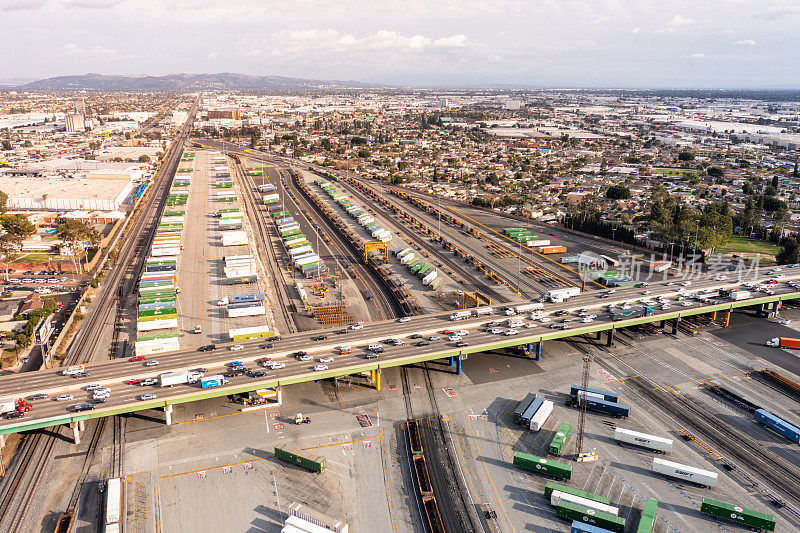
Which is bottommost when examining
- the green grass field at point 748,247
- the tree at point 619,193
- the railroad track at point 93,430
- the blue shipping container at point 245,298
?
the railroad track at point 93,430

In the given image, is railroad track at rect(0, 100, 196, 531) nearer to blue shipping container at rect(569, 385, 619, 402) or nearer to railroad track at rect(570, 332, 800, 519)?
blue shipping container at rect(569, 385, 619, 402)

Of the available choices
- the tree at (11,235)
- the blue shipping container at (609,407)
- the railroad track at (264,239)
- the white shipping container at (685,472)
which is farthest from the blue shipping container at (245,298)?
the white shipping container at (685,472)

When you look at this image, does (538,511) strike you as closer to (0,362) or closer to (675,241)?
(0,362)

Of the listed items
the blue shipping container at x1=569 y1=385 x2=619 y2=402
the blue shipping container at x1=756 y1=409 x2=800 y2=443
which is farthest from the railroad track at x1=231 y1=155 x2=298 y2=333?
the blue shipping container at x1=756 y1=409 x2=800 y2=443

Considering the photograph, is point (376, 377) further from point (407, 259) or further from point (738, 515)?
point (407, 259)

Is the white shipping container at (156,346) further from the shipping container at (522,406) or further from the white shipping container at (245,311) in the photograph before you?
the shipping container at (522,406)

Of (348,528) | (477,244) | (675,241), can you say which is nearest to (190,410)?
(348,528)
